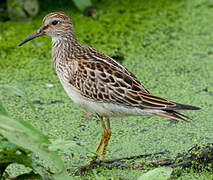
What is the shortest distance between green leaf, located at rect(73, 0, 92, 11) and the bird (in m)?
2.44

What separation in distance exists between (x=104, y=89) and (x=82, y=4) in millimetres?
3098

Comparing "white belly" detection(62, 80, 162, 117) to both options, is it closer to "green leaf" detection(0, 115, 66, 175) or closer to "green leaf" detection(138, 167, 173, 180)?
"green leaf" detection(138, 167, 173, 180)

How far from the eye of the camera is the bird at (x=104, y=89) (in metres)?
4.10

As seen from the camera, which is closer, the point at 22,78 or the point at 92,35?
the point at 22,78

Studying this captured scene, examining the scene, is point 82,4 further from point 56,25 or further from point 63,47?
point 63,47

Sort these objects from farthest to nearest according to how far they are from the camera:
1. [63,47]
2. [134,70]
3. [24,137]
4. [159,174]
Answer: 1. [134,70]
2. [63,47]
3. [159,174]
4. [24,137]

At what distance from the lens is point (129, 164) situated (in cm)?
423

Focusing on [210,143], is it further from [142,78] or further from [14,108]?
[14,108]

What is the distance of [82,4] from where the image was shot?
22.9 ft

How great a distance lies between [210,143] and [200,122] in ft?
1.94

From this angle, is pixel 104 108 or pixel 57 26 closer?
pixel 104 108

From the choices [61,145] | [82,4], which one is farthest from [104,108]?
[82,4]

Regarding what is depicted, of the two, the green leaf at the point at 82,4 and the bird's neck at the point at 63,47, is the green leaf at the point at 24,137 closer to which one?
the bird's neck at the point at 63,47

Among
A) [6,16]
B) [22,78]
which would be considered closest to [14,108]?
[22,78]
